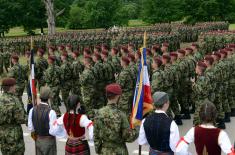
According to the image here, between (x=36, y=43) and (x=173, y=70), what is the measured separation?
21.4m

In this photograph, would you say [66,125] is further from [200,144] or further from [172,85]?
[172,85]

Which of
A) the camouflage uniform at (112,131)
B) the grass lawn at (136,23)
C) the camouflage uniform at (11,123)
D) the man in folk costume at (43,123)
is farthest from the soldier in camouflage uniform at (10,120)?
the grass lawn at (136,23)

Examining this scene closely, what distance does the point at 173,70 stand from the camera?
9750 mm

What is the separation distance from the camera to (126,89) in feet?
31.2

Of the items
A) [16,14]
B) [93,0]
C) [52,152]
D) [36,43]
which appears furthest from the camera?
[93,0]

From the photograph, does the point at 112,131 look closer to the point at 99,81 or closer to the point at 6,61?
the point at 99,81

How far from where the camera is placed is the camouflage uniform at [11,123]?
20.6 ft

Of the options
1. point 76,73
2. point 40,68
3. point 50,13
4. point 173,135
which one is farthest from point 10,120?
point 50,13

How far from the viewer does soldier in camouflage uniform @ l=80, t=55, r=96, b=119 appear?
9.88 m

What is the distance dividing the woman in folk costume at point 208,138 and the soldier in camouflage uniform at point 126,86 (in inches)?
194

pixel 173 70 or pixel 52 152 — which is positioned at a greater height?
pixel 173 70

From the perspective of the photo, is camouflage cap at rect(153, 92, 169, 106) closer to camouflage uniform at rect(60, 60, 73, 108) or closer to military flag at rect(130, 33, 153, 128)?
military flag at rect(130, 33, 153, 128)

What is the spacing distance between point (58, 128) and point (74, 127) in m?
0.32

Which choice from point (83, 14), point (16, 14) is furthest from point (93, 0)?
point (16, 14)
